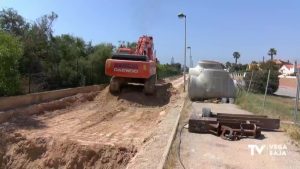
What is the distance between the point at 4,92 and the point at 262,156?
11.5 metres

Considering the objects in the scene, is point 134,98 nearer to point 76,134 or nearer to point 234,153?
point 76,134

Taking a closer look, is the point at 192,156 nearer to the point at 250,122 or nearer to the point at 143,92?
the point at 250,122

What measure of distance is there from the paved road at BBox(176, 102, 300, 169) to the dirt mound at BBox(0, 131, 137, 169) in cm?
197

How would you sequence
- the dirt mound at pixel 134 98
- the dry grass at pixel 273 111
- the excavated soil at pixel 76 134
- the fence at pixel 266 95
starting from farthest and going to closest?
the dirt mound at pixel 134 98 → the fence at pixel 266 95 → the dry grass at pixel 273 111 → the excavated soil at pixel 76 134

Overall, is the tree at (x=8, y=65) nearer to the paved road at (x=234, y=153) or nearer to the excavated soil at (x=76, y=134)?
the excavated soil at (x=76, y=134)

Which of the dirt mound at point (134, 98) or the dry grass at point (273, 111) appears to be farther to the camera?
the dirt mound at point (134, 98)

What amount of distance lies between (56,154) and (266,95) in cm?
1536

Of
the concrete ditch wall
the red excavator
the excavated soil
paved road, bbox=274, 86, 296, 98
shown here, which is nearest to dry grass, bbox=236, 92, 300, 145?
the excavated soil

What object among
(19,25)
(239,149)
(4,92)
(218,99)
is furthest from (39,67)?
(239,149)

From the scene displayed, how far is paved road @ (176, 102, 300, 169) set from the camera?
29.6 feet

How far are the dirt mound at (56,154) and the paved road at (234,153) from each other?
1.97m

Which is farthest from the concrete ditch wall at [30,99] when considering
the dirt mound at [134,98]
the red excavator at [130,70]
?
the red excavator at [130,70]

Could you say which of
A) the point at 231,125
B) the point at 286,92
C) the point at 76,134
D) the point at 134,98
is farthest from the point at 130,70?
the point at 286,92

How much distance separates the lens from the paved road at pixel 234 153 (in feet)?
29.6
